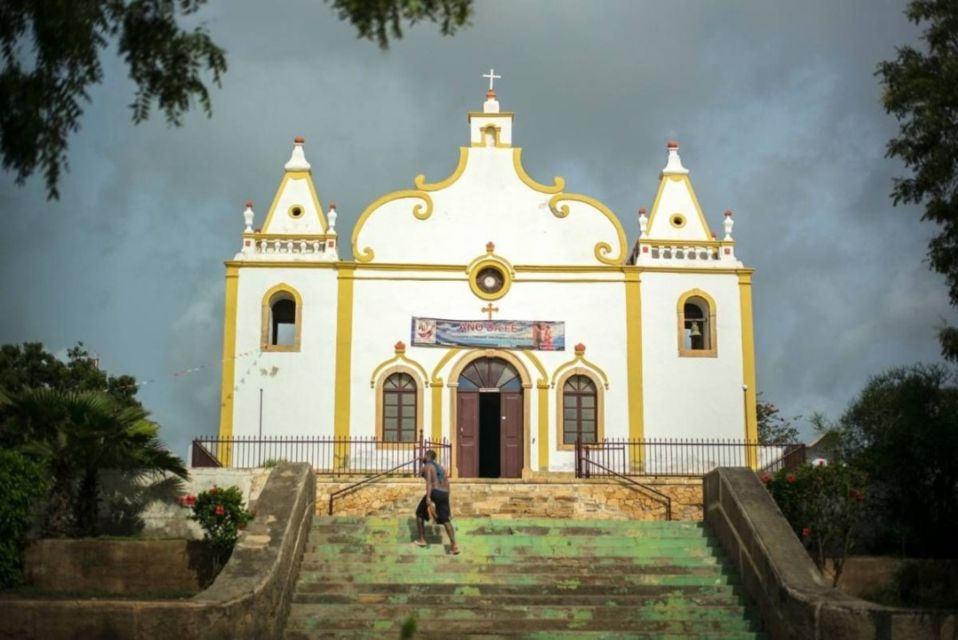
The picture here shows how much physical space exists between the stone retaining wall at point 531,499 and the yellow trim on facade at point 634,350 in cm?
383

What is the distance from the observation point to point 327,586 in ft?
53.3

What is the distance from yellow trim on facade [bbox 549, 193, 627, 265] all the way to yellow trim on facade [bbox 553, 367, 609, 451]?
8.32ft

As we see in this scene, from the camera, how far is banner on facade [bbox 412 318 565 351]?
2742 centimetres

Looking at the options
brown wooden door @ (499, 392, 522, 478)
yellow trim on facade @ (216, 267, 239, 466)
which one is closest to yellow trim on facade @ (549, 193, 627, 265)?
brown wooden door @ (499, 392, 522, 478)

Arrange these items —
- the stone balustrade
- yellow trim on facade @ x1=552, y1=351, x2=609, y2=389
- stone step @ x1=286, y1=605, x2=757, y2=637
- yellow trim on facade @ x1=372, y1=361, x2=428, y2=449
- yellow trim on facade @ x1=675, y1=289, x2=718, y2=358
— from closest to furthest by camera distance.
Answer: stone step @ x1=286, y1=605, x2=757, y2=637
yellow trim on facade @ x1=372, y1=361, x2=428, y2=449
yellow trim on facade @ x1=552, y1=351, x2=609, y2=389
yellow trim on facade @ x1=675, y1=289, x2=718, y2=358
the stone balustrade

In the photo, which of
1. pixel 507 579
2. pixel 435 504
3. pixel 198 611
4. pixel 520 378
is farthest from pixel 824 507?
pixel 520 378

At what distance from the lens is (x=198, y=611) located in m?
13.7

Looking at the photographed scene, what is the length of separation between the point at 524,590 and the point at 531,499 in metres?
5.32

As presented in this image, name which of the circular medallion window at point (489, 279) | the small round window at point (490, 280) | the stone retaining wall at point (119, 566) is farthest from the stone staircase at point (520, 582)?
the small round window at point (490, 280)

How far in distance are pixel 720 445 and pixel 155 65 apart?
18.5 meters

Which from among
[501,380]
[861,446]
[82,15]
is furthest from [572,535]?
[82,15]

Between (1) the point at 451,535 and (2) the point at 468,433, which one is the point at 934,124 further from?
(2) the point at 468,433

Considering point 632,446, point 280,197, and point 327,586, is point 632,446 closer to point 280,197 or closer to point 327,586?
point 280,197

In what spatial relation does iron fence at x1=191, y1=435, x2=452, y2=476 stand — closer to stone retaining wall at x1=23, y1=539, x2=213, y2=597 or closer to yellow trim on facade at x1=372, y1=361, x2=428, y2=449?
yellow trim on facade at x1=372, y1=361, x2=428, y2=449
